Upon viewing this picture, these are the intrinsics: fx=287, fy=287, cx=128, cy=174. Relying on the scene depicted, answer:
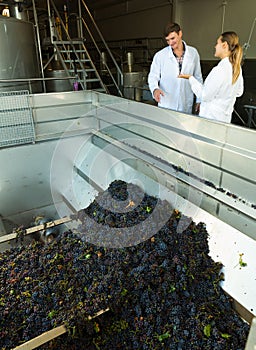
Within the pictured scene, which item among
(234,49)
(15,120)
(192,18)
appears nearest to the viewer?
(234,49)

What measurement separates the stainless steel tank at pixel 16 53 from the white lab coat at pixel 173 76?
1332 mm

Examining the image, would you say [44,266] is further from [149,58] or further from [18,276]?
[149,58]

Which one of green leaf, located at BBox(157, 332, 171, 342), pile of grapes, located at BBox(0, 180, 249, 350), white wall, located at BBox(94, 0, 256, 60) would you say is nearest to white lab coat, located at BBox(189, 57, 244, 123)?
pile of grapes, located at BBox(0, 180, 249, 350)

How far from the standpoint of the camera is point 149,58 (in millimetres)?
5457

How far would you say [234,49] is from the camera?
61.4 inches

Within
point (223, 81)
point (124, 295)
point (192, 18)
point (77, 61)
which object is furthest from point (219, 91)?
point (192, 18)

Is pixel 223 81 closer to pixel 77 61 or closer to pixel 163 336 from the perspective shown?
pixel 163 336

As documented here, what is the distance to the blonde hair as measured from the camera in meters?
1.54

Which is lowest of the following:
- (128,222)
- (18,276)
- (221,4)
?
(18,276)

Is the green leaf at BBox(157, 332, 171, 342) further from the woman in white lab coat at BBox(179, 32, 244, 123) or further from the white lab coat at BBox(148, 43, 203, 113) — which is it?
the white lab coat at BBox(148, 43, 203, 113)

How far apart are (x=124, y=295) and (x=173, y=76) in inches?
59.1

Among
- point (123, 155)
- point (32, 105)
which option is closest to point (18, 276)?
point (123, 155)

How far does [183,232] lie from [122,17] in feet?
20.2

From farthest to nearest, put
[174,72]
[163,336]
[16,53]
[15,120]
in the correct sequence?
1. [16,53]
2. [15,120]
3. [174,72]
4. [163,336]
